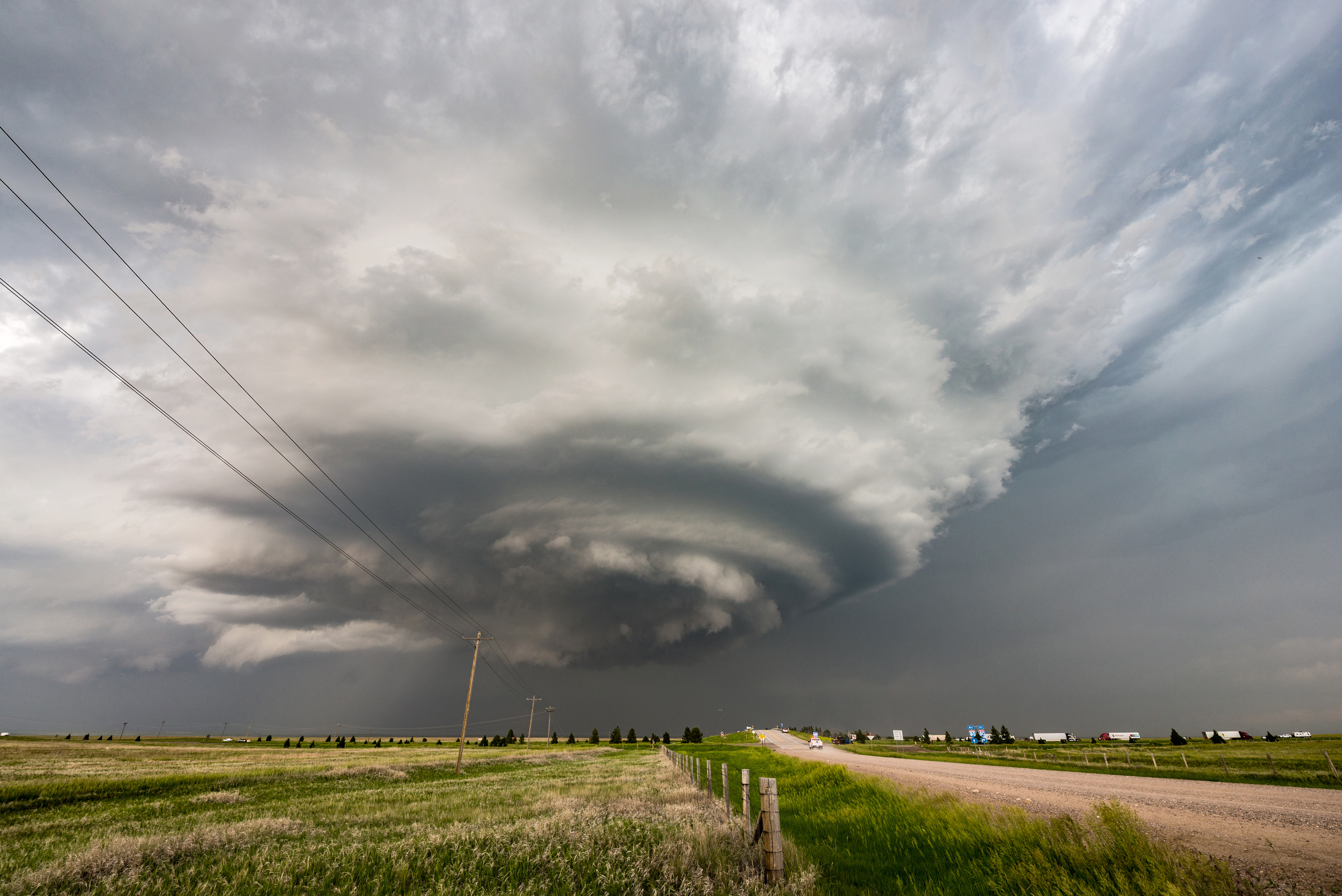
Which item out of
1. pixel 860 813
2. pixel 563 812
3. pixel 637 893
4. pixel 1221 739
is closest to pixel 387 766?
pixel 563 812

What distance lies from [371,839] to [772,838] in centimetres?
860

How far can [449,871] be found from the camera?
8.30 m

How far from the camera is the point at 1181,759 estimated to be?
43250mm

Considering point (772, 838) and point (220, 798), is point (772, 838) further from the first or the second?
point (220, 798)

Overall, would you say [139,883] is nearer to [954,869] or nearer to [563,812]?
[563,812]

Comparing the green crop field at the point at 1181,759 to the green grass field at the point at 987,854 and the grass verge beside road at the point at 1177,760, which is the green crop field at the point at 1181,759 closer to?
the grass verge beside road at the point at 1177,760

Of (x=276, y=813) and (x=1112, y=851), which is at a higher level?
(x=1112, y=851)

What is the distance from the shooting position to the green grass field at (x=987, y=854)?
789 centimetres

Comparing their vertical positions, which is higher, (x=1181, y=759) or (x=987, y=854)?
(x=987, y=854)

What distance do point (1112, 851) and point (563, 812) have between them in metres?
11.2

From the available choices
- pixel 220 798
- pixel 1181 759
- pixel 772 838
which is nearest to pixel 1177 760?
pixel 1181 759

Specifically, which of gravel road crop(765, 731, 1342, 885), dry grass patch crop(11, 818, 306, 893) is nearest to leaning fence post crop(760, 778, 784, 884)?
gravel road crop(765, 731, 1342, 885)

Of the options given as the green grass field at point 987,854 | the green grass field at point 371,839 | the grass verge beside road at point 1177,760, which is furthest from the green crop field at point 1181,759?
the green grass field at point 371,839

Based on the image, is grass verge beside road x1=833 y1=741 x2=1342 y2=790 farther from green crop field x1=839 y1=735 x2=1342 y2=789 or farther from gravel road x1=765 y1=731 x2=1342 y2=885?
gravel road x1=765 y1=731 x2=1342 y2=885
